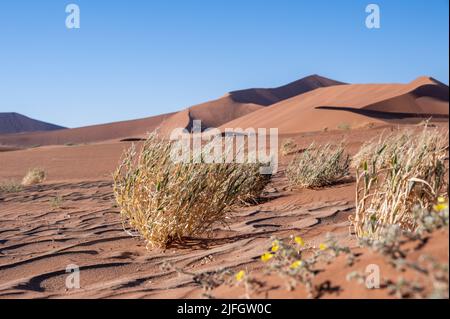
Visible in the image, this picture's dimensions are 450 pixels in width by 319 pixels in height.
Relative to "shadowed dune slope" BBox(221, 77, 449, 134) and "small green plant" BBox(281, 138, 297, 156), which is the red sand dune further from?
"small green plant" BBox(281, 138, 297, 156)

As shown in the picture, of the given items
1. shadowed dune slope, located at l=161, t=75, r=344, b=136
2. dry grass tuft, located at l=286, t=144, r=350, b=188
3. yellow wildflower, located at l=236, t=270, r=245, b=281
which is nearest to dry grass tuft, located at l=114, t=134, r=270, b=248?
yellow wildflower, located at l=236, t=270, r=245, b=281

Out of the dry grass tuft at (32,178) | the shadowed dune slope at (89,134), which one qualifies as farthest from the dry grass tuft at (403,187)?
the shadowed dune slope at (89,134)

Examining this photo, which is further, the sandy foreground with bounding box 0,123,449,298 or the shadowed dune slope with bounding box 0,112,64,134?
the shadowed dune slope with bounding box 0,112,64,134

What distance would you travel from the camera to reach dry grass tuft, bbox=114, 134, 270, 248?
535cm

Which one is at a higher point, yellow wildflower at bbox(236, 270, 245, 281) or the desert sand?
yellow wildflower at bbox(236, 270, 245, 281)

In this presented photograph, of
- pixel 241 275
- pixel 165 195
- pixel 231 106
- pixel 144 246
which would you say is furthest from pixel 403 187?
pixel 231 106

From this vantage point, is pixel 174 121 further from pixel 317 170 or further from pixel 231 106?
pixel 317 170

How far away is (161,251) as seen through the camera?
5355 millimetres

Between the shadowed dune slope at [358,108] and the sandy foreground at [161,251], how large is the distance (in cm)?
2248

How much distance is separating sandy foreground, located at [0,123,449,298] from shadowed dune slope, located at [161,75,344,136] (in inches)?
2103

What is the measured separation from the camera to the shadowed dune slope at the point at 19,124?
11475 cm
